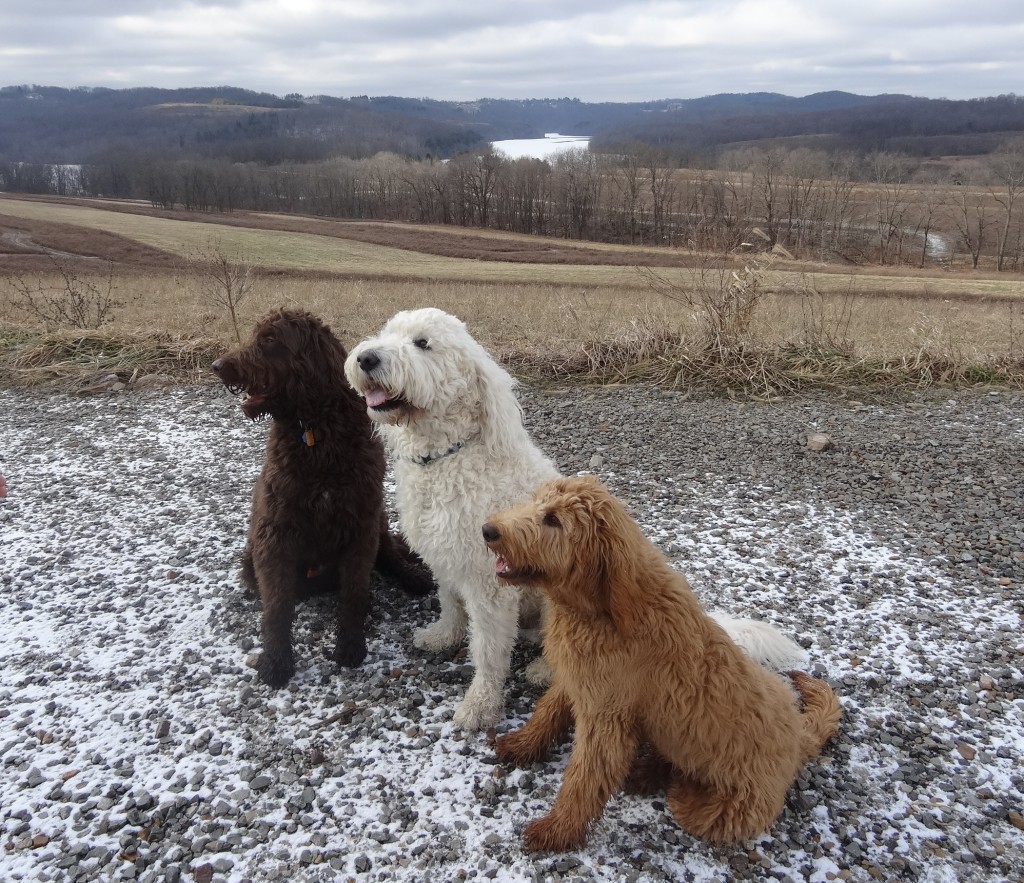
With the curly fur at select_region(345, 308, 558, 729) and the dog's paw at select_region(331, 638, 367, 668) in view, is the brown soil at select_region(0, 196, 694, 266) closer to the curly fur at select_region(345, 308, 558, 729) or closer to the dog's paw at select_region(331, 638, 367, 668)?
the curly fur at select_region(345, 308, 558, 729)

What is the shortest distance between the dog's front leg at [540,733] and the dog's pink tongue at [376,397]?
1.57 metres

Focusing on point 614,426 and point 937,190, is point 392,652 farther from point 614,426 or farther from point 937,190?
point 937,190

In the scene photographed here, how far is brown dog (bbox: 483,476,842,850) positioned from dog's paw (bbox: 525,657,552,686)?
3.10ft

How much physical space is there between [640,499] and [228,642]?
348cm

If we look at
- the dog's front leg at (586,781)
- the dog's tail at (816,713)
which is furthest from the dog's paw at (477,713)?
the dog's tail at (816,713)

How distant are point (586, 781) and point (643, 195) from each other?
62.0 m

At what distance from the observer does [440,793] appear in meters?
3.01

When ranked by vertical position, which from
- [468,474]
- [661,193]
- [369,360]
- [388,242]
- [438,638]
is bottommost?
[438,638]

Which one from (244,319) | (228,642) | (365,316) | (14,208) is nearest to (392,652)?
(228,642)

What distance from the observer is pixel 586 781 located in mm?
2592

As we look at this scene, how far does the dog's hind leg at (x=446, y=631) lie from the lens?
3.92 meters

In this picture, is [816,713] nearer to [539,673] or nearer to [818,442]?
[539,673]

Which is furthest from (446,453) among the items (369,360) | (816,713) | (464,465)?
(816,713)

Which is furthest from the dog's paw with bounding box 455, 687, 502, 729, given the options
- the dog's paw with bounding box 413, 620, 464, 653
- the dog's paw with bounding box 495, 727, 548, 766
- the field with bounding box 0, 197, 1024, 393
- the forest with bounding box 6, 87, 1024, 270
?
the forest with bounding box 6, 87, 1024, 270
